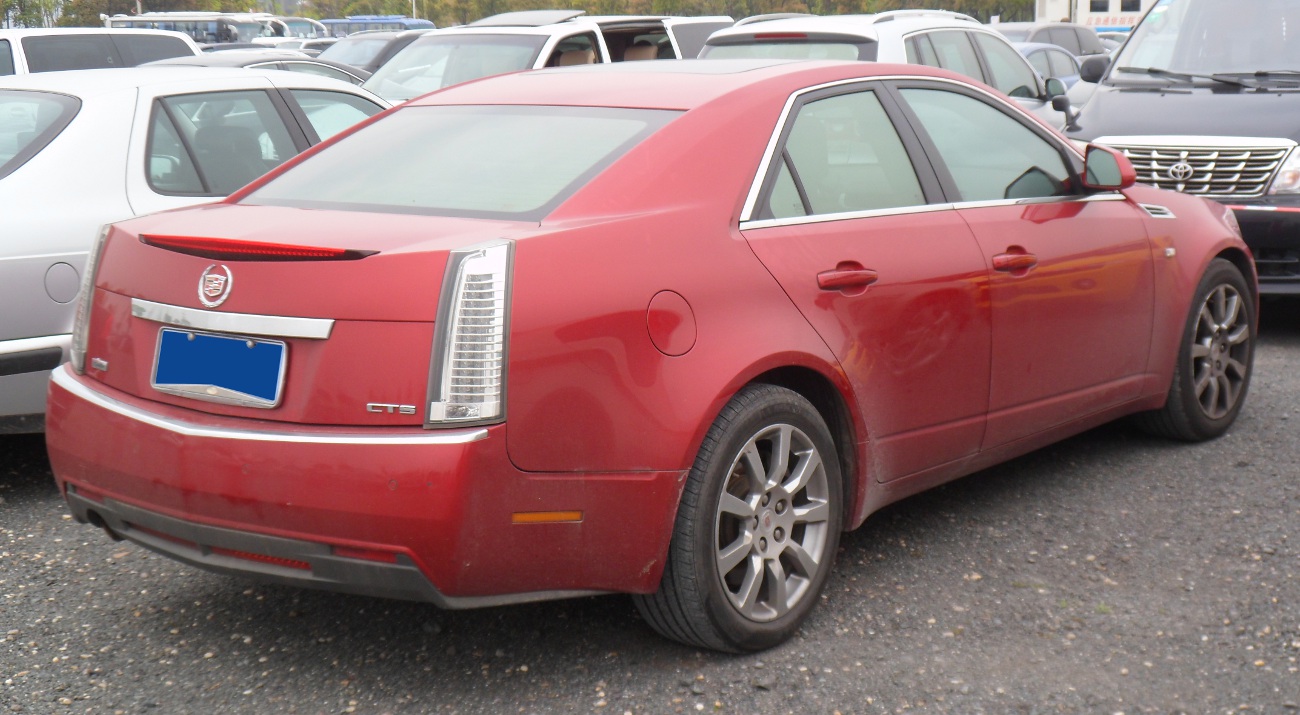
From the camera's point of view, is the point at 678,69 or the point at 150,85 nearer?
the point at 678,69

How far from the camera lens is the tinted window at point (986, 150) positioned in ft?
13.9

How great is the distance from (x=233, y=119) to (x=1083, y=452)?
3674 millimetres

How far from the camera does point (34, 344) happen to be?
459 cm

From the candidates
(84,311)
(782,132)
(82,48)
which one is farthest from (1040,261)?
(82,48)

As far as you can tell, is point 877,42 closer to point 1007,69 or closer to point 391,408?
point 1007,69

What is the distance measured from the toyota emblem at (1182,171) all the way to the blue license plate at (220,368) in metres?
5.53

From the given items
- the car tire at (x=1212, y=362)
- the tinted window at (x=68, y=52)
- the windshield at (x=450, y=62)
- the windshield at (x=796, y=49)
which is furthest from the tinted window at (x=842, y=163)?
the tinted window at (x=68, y=52)

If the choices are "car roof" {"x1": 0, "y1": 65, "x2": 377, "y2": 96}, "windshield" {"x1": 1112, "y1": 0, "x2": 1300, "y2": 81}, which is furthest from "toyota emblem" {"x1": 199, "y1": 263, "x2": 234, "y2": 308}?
"windshield" {"x1": 1112, "y1": 0, "x2": 1300, "y2": 81}

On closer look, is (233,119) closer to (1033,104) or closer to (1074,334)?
(1074,334)

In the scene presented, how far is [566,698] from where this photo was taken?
3262 mm

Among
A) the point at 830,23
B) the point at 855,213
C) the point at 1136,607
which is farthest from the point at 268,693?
the point at 830,23

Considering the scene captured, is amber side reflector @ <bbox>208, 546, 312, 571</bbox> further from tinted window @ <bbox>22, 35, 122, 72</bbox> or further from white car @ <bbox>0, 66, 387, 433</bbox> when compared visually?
tinted window @ <bbox>22, 35, 122, 72</bbox>

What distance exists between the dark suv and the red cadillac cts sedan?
3026mm

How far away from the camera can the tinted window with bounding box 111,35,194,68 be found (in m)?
12.4
